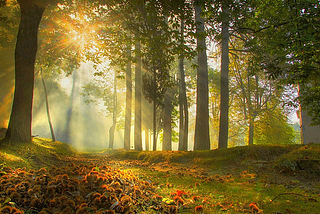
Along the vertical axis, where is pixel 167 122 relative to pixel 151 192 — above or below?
above

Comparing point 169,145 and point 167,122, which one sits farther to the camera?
point 169,145

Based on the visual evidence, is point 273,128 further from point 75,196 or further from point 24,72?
point 75,196

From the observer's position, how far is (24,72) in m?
7.52

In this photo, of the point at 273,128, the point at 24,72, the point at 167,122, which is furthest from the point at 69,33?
the point at 273,128

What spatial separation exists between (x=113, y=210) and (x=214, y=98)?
24493mm

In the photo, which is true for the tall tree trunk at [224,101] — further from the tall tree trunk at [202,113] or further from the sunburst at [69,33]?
the sunburst at [69,33]

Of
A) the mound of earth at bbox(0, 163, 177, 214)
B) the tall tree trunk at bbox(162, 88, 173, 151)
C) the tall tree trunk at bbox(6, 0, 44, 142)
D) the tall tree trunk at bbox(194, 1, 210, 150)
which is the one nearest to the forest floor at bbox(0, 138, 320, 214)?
the mound of earth at bbox(0, 163, 177, 214)

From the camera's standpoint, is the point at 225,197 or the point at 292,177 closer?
the point at 225,197

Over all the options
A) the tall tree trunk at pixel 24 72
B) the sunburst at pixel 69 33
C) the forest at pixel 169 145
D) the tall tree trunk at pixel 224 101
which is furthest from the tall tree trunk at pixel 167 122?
the tall tree trunk at pixel 24 72

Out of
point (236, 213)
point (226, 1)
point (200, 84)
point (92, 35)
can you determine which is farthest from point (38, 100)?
point (236, 213)

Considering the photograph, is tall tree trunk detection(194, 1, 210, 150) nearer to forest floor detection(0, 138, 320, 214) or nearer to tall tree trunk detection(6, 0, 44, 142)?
forest floor detection(0, 138, 320, 214)

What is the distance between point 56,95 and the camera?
40906 mm

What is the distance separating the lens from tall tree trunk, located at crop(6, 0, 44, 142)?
7.36m

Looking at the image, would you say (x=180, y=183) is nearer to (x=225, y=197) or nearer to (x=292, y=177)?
(x=225, y=197)
